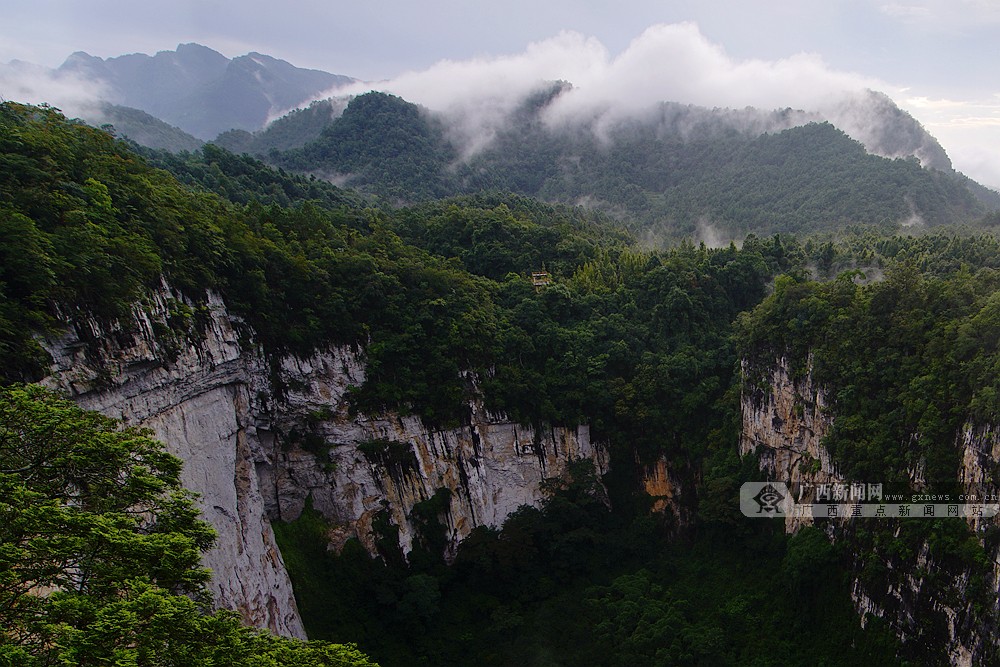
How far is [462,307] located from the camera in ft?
87.5

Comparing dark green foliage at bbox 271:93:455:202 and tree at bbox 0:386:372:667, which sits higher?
dark green foliage at bbox 271:93:455:202

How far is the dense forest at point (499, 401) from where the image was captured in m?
8.15

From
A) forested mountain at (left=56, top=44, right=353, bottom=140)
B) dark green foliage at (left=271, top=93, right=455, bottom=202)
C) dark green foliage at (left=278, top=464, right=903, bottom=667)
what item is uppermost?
forested mountain at (left=56, top=44, right=353, bottom=140)

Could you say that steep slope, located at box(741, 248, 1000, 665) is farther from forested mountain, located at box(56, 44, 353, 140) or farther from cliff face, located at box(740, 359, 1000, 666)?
forested mountain, located at box(56, 44, 353, 140)

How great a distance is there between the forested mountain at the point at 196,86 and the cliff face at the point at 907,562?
13760 cm

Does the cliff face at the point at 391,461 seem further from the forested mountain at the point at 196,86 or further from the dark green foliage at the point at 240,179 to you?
the forested mountain at the point at 196,86

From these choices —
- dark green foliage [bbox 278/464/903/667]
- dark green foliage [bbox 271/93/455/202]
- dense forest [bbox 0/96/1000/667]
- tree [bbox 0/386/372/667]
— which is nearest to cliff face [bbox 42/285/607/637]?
dense forest [bbox 0/96/1000/667]

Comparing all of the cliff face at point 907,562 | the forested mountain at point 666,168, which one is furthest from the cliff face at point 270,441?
the forested mountain at point 666,168

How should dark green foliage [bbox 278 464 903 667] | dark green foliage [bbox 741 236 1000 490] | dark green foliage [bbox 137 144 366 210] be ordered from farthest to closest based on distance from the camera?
dark green foliage [bbox 137 144 366 210] → dark green foliage [bbox 278 464 903 667] → dark green foliage [bbox 741 236 1000 490]

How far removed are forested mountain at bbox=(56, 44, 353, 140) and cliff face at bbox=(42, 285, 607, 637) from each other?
422 ft

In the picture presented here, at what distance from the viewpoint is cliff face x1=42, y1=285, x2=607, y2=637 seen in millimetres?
15328

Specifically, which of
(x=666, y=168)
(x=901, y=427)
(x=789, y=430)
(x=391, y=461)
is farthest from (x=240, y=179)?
(x=666, y=168)

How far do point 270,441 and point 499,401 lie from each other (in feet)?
→ 30.2

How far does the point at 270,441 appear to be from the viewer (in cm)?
2270
